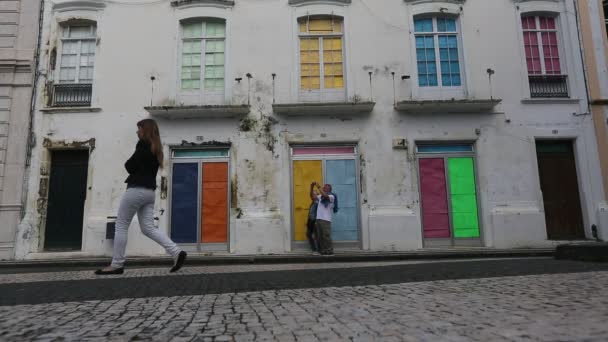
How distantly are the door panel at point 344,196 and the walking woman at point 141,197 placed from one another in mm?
6347

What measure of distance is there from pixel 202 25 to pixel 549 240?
38.3 ft

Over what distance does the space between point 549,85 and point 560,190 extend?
3.14m

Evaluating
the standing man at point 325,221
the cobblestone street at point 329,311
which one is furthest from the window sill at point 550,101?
the cobblestone street at point 329,311

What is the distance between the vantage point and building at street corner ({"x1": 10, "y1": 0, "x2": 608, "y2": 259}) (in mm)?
11102

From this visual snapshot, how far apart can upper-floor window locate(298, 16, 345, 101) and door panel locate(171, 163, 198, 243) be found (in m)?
3.97

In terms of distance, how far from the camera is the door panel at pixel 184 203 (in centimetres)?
1114

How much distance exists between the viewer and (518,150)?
37.7ft

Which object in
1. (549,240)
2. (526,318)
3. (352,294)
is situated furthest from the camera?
(549,240)

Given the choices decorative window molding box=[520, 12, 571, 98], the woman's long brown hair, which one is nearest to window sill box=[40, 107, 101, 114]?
the woman's long brown hair

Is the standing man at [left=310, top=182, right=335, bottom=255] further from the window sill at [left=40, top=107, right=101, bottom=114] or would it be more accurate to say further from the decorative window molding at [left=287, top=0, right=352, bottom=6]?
the window sill at [left=40, top=107, right=101, bottom=114]

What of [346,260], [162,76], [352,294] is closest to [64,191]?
[162,76]

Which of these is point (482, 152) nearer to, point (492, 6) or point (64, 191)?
point (492, 6)

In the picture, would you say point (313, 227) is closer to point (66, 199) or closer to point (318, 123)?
point (318, 123)

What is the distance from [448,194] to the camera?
447 inches
